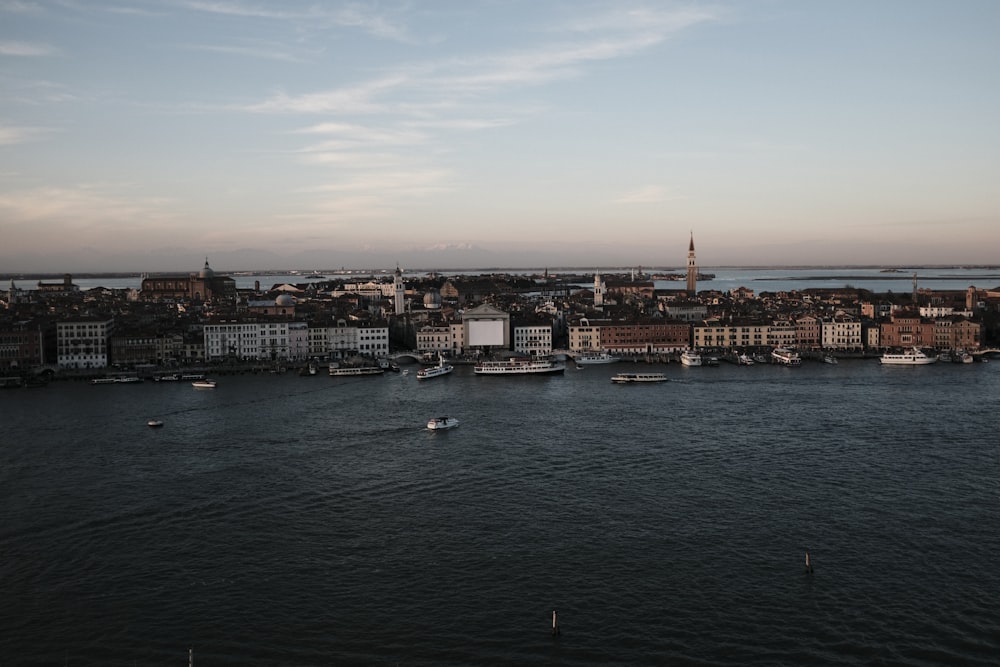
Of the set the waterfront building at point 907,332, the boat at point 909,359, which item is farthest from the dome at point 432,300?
the boat at point 909,359

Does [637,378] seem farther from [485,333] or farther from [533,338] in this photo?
[485,333]

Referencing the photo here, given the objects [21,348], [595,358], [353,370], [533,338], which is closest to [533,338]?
[533,338]

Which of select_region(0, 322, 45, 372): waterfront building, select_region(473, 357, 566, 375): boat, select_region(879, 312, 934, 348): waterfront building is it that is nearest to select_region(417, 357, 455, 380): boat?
select_region(473, 357, 566, 375): boat

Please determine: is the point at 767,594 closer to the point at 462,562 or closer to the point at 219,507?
the point at 462,562

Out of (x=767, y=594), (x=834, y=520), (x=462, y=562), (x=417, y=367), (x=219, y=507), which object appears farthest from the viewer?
(x=417, y=367)

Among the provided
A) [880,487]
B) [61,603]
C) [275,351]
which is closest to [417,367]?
[275,351]

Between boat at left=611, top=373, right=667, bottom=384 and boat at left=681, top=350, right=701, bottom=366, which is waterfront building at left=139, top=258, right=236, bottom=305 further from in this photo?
boat at left=611, top=373, right=667, bottom=384
